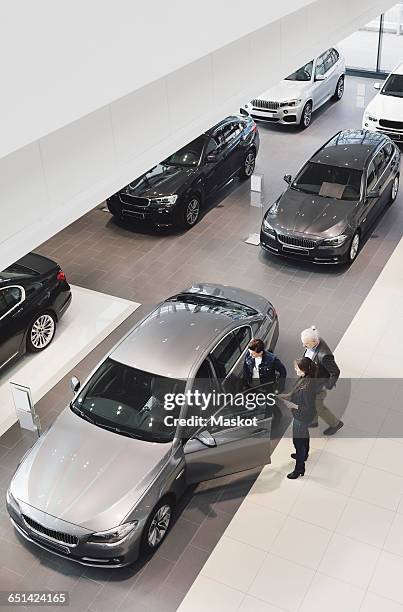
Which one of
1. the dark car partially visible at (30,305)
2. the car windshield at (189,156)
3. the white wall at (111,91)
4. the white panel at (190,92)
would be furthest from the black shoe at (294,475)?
the car windshield at (189,156)

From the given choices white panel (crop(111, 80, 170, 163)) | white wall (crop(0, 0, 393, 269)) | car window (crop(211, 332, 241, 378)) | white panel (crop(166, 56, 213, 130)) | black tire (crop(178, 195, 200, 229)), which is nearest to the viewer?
white wall (crop(0, 0, 393, 269))

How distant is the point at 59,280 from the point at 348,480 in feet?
15.5

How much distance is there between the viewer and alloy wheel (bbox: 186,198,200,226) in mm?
12938

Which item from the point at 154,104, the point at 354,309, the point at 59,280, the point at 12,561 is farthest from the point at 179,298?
the point at 154,104

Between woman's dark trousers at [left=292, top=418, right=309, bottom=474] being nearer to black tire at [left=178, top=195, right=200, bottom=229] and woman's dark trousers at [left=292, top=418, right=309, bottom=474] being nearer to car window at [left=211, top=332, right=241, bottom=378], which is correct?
car window at [left=211, top=332, right=241, bottom=378]

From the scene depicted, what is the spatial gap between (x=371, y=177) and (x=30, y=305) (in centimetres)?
609

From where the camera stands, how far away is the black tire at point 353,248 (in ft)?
37.9

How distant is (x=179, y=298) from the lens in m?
9.24

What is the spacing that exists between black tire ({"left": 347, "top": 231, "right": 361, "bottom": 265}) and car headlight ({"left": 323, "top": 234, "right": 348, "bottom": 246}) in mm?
231

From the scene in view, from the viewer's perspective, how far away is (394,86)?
1647 cm

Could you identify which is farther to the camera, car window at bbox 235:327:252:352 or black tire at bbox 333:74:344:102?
black tire at bbox 333:74:344:102

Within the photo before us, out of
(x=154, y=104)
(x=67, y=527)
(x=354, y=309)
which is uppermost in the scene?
(x=154, y=104)

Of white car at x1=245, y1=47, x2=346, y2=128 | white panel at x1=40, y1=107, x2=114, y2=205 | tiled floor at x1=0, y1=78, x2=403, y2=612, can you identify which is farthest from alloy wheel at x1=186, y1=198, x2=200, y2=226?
white panel at x1=40, y1=107, x2=114, y2=205

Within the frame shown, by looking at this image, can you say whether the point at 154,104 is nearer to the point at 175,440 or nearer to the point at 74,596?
the point at 175,440
